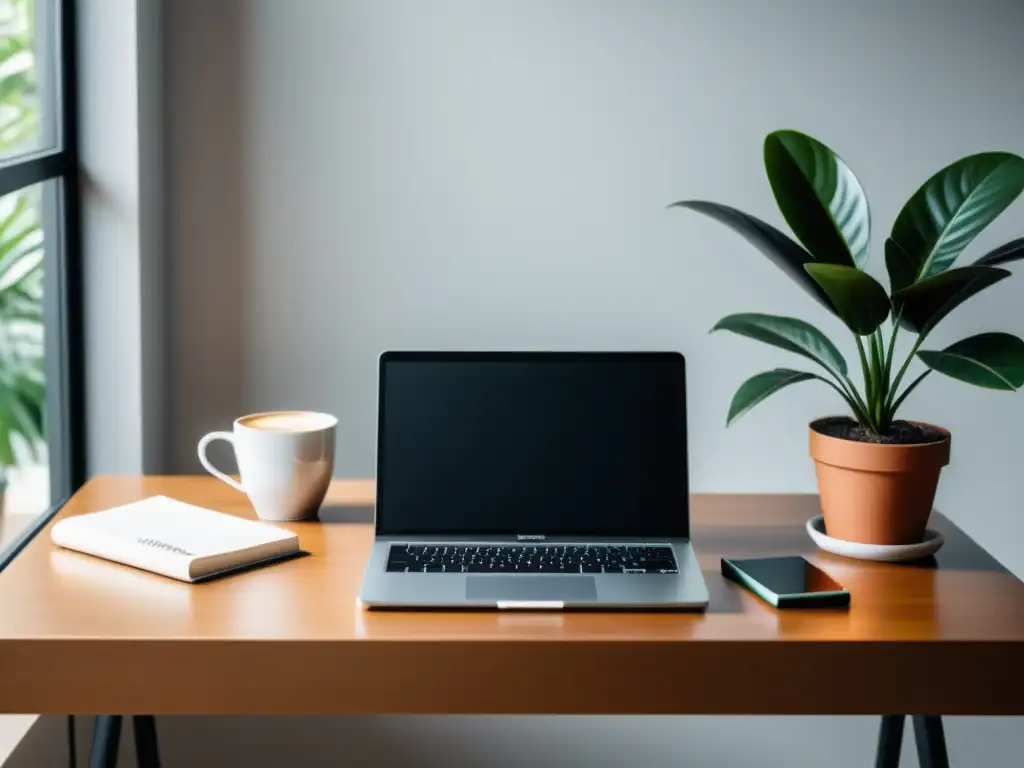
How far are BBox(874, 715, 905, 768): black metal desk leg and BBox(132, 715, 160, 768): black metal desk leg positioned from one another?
1.00 meters

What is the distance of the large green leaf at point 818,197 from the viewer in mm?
1391

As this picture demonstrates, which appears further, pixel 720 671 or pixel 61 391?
pixel 61 391

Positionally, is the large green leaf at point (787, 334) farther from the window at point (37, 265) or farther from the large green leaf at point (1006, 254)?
the window at point (37, 265)

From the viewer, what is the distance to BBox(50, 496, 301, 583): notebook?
130 centimetres

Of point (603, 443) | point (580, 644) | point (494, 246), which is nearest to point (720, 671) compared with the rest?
point (580, 644)

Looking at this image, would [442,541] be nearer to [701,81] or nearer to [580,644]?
[580,644]

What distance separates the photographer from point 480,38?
1.83m

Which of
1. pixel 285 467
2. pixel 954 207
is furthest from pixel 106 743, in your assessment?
pixel 954 207

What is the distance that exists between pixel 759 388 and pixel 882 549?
23cm

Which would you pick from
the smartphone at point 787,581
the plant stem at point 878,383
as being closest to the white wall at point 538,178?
the plant stem at point 878,383

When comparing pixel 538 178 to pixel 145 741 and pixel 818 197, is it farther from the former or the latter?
pixel 145 741

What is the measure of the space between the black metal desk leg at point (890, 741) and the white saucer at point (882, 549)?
40 cm

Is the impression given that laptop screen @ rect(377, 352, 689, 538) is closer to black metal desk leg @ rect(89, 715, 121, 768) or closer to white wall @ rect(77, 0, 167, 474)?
black metal desk leg @ rect(89, 715, 121, 768)

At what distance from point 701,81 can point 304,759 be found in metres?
1.25
